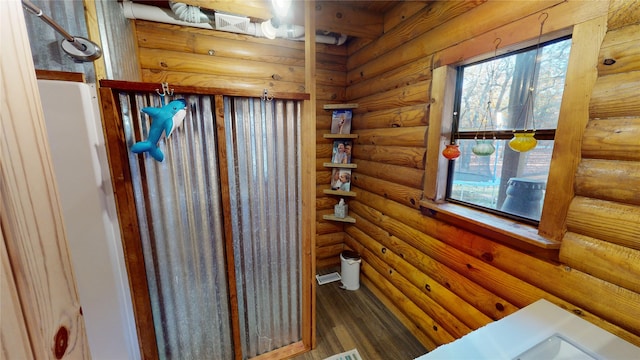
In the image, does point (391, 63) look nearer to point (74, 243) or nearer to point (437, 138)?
point (437, 138)

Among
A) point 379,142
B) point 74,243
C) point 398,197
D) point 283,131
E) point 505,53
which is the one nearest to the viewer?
point 74,243

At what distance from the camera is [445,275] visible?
174 cm

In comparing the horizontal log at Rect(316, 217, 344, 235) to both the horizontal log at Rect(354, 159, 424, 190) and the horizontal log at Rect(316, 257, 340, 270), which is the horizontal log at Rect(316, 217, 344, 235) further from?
the horizontal log at Rect(354, 159, 424, 190)

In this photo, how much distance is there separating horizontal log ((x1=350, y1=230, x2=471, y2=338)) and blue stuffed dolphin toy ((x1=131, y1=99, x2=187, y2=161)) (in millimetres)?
2079

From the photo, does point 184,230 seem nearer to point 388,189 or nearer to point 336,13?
point 388,189

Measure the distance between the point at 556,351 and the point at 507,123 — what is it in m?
1.16

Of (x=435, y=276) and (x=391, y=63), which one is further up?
(x=391, y=63)

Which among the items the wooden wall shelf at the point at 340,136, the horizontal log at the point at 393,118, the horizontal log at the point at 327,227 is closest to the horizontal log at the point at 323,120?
the wooden wall shelf at the point at 340,136

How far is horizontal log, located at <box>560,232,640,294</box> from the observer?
933 millimetres

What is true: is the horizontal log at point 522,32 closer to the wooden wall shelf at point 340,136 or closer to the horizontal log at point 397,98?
the horizontal log at point 397,98

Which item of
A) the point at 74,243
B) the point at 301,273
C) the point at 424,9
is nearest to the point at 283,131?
the point at 301,273

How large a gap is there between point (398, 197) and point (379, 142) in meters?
0.61

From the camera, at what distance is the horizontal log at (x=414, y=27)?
1.61 metres

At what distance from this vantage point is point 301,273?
175 cm
